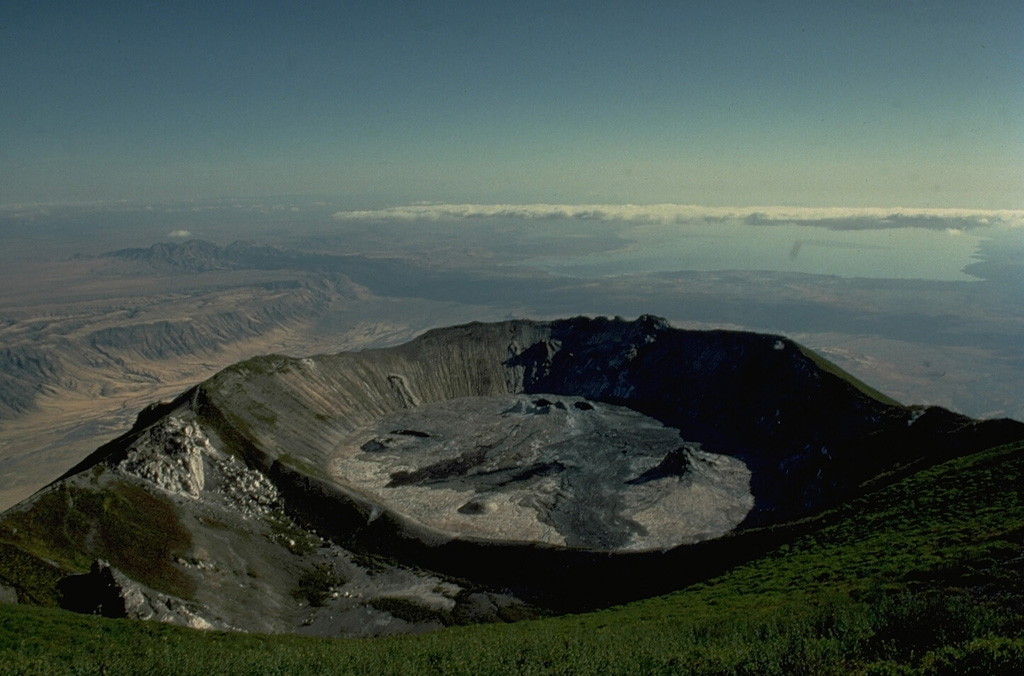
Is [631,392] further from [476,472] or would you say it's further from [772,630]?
[772,630]

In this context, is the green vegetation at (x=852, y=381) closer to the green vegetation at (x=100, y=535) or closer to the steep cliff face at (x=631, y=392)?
the steep cliff face at (x=631, y=392)

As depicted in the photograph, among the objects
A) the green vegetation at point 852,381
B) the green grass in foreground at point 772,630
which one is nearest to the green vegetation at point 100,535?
the green grass in foreground at point 772,630

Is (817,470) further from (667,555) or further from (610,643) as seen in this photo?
(610,643)

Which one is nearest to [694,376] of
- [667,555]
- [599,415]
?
[599,415]

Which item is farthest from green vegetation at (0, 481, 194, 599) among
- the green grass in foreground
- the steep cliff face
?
the steep cliff face

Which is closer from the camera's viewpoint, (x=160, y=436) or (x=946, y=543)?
(x=946, y=543)

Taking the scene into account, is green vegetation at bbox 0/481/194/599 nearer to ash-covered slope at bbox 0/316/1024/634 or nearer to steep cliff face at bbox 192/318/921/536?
ash-covered slope at bbox 0/316/1024/634
